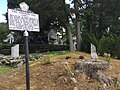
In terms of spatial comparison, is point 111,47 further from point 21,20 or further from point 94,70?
point 21,20

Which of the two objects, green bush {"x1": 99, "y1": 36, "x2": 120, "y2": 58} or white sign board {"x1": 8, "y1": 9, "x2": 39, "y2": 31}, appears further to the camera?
green bush {"x1": 99, "y1": 36, "x2": 120, "y2": 58}

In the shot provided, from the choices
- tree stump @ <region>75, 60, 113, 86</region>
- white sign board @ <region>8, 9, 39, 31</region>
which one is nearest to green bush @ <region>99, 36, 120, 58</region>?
tree stump @ <region>75, 60, 113, 86</region>

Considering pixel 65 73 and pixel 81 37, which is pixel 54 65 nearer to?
pixel 65 73

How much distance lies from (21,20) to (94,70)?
3.44 metres

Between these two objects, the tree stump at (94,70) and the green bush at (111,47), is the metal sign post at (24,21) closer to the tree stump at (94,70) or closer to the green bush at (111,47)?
the tree stump at (94,70)

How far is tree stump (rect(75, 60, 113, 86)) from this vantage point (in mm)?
8539

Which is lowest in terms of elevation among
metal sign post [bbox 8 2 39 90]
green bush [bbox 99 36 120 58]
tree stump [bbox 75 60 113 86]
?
tree stump [bbox 75 60 113 86]

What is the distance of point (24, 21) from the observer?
6090 millimetres

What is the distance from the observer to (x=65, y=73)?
8.93 meters

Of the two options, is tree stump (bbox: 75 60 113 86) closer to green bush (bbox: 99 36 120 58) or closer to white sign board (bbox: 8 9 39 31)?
white sign board (bbox: 8 9 39 31)

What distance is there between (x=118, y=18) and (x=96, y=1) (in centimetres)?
681

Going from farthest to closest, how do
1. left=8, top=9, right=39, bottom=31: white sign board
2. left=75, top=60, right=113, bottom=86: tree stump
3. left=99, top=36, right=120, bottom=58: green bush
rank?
left=99, top=36, right=120, bottom=58: green bush < left=75, top=60, right=113, bottom=86: tree stump < left=8, top=9, right=39, bottom=31: white sign board

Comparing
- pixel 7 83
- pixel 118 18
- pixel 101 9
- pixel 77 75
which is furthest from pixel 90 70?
pixel 118 18

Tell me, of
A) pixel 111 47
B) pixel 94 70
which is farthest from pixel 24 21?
pixel 111 47
